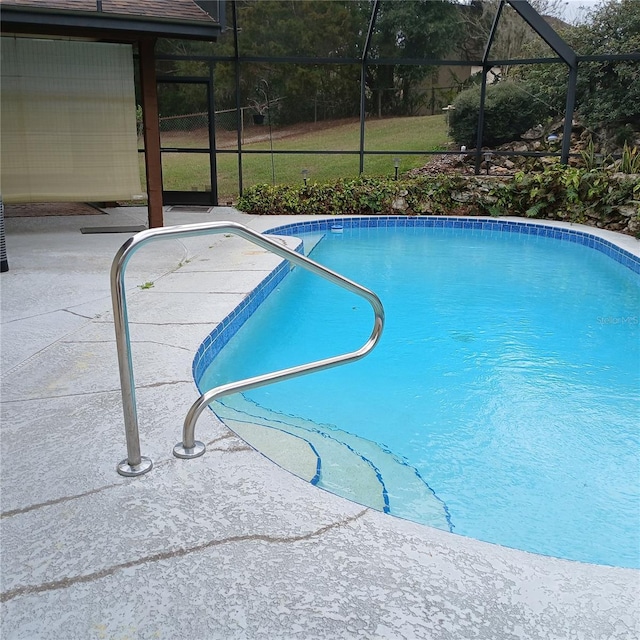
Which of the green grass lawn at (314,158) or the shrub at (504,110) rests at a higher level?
the shrub at (504,110)

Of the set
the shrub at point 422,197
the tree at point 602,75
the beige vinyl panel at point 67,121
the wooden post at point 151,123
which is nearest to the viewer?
the wooden post at point 151,123

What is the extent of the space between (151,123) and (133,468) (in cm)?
568

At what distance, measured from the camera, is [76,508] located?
6.92 ft

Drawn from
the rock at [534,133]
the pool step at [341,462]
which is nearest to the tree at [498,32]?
the rock at [534,133]

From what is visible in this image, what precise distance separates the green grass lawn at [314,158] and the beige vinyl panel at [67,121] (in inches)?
111

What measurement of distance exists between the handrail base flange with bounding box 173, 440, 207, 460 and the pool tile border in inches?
84.9

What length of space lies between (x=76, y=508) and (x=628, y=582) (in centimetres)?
172

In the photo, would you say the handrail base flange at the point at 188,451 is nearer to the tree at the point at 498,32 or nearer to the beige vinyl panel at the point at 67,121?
the beige vinyl panel at the point at 67,121

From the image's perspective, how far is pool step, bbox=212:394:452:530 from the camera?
8.96ft

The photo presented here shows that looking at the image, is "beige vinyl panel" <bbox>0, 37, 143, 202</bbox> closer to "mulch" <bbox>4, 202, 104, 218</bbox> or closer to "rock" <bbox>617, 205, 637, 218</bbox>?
"mulch" <bbox>4, 202, 104, 218</bbox>

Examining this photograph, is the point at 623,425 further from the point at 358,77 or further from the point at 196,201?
the point at 358,77

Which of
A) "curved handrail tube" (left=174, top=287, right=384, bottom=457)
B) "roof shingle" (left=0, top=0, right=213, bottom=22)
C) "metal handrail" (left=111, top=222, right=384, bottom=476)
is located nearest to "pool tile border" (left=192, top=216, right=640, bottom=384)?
"curved handrail tube" (left=174, top=287, right=384, bottom=457)

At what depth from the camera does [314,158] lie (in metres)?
15.7

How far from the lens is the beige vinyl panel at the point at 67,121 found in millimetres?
7211
